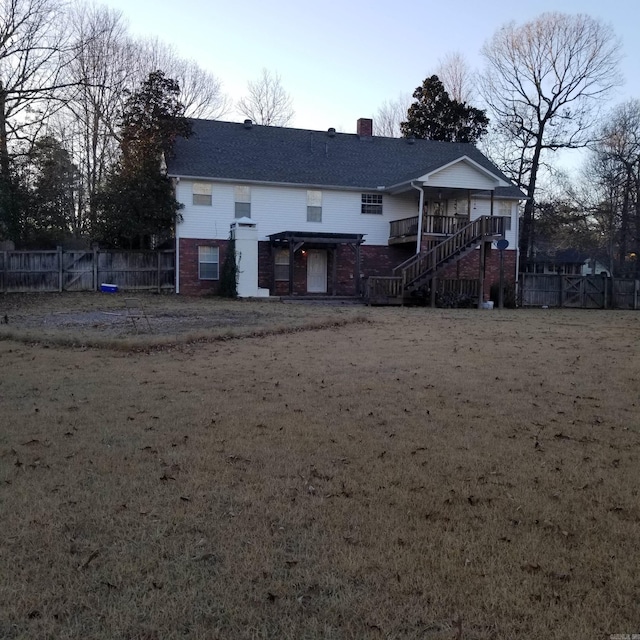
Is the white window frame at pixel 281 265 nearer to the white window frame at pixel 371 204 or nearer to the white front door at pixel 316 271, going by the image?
the white front door at pixel 316 271

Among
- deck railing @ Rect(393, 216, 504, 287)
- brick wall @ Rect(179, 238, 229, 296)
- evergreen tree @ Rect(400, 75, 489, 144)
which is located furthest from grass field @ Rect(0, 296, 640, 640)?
evergreen tree @ Rect(400, 75, 489, 144)

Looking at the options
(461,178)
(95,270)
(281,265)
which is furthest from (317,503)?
(461,178)

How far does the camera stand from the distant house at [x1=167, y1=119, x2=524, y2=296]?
24281 millimetres

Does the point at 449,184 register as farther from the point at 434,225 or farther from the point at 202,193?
the point at 202,193

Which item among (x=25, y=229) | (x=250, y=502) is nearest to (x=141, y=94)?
(x=25, y=229)

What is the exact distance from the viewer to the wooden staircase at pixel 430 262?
23.1 metres

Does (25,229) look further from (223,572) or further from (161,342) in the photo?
(223,572)

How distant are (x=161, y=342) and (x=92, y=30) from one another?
96.7ft

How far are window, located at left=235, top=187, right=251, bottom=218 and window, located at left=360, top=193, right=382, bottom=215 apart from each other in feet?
16.7

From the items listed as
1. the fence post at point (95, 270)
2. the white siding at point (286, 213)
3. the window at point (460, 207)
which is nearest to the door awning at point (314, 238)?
the white siding at point (286, 213)

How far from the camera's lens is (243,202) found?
25.2 meters

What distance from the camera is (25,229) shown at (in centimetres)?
2716

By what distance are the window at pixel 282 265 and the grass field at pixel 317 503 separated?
57.8ft

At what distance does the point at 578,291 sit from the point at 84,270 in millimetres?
21833
